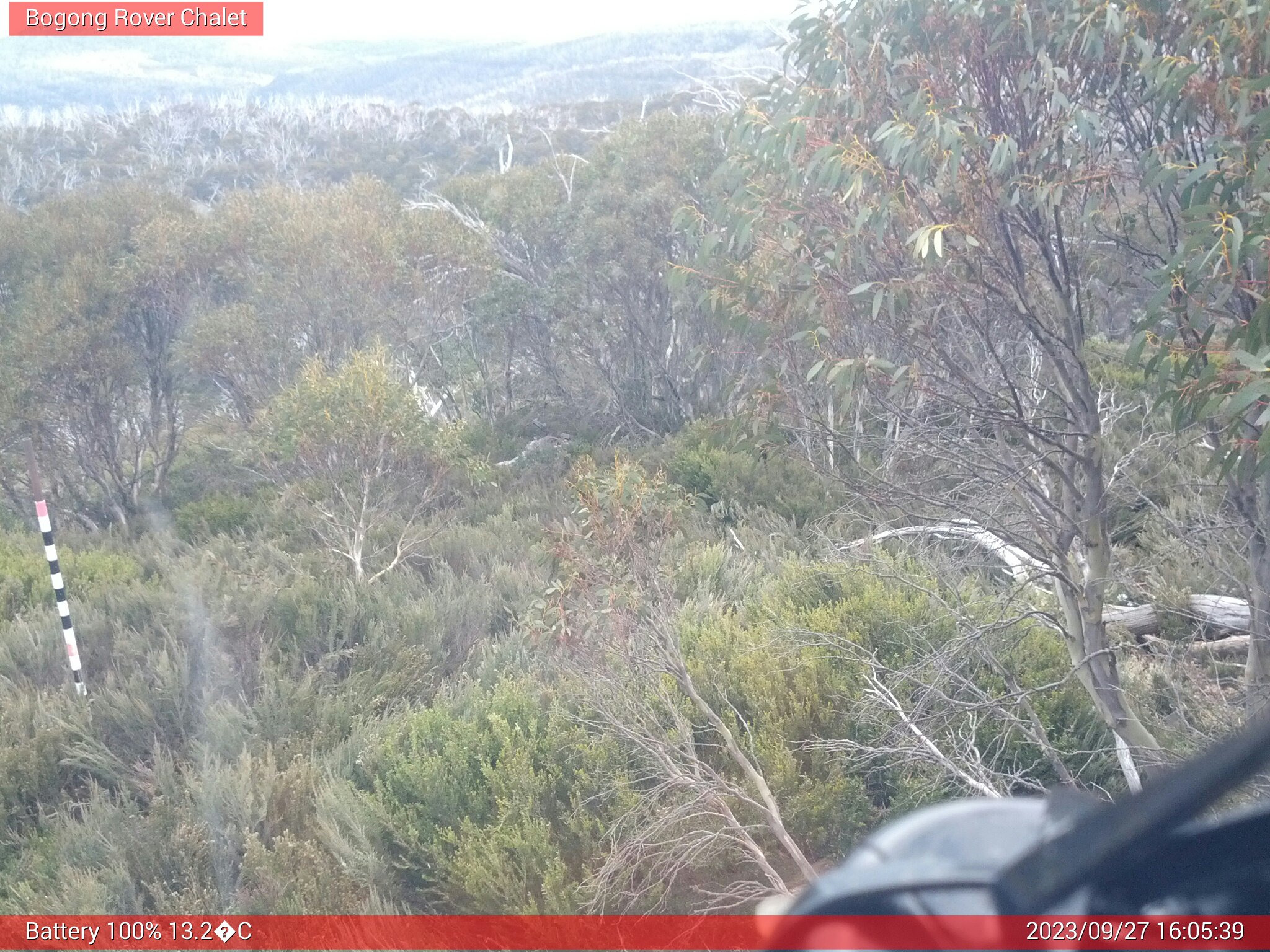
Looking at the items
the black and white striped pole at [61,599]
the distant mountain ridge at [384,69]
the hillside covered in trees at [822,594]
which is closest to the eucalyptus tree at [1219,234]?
the hillside covered in trees at [822,594]

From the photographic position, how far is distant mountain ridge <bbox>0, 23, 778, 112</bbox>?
25.1 meters

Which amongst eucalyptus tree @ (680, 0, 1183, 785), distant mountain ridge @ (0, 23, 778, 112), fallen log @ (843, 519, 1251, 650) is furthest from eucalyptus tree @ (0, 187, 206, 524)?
distant mountain ridge @ (0, 23, 778, 112)

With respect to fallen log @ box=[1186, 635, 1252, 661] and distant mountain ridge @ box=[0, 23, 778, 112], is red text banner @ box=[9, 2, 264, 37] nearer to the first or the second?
fallen log @ box=[1186, 635, 1252, 661]

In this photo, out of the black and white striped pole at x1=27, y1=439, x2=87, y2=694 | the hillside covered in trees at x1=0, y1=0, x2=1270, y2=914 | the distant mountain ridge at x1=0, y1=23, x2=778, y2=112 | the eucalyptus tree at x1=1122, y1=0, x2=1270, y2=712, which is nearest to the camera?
the eucalyptus tree at x1=1122, y1=0, x2=1270, y2=712

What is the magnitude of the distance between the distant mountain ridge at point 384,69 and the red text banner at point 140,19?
1484 centimetres

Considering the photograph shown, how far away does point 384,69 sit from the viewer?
37062 millimetres

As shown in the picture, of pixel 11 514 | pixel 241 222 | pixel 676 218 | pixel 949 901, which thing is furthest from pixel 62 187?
pixel 949 901

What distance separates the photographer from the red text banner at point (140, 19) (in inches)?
254

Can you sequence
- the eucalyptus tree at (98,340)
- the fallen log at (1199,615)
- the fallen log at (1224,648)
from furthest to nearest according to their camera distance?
the eucalyptus tree at (98,340) → the fallen log at (1199,615) → the fallen log at (1224,648)

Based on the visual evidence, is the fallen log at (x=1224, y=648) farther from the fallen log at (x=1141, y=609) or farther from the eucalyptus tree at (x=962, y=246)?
the eucalyptus tree at (x=962, y=246)

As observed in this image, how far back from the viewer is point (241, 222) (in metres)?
13.0

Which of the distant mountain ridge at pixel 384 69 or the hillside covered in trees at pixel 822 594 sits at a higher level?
the distant mountain ridge at pixel 384 69

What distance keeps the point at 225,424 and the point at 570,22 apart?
11.6 m

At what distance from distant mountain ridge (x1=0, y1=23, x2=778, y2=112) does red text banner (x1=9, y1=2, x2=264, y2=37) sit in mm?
14844
